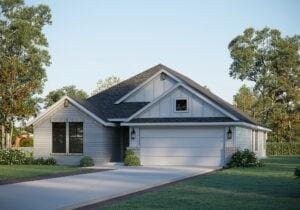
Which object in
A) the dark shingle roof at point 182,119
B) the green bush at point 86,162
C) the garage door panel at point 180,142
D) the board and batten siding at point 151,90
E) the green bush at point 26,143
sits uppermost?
the board and batten siding at point 151,90

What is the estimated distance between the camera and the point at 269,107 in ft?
224

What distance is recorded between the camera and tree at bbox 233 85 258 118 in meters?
70.0

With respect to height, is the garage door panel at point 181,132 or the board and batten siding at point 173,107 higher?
the board and batten siding at point 173,107

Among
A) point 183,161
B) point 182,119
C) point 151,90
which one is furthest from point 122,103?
point 183,161

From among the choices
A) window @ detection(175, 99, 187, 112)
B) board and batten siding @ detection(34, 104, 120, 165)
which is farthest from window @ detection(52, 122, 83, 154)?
window @ detection(175, 99, 187, 112)

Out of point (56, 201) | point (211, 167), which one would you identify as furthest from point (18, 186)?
point (211, 167)

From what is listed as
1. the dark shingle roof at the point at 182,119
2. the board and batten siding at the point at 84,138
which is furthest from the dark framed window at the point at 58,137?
the dark shingle roof at the point at 182,119

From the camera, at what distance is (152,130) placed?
105 feet

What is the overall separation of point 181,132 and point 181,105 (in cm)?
160

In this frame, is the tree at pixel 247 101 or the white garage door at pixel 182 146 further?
the tree at pixel 247 101

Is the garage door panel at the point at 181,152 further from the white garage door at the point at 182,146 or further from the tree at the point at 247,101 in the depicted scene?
the tree at the point at 247,101

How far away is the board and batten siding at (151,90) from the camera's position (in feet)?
118

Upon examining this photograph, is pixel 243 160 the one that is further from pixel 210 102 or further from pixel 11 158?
pixel 11 158

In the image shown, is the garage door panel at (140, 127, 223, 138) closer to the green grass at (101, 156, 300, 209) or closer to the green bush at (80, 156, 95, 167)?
the green bush at (80, 156, 95, 167)
